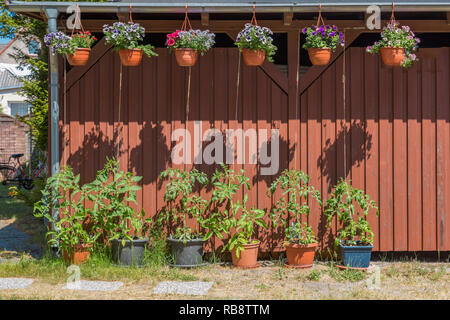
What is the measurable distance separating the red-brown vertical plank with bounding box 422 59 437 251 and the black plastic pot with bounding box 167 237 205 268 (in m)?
2.80

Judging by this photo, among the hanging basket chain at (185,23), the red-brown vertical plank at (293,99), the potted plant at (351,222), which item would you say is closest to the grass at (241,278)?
the potted plant at (351,222)

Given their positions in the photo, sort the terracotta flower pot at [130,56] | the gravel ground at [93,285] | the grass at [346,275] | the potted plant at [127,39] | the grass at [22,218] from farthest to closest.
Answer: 1. the grass at [22,218]
2. the terracotta flower pot at [130,56]
3. the potted plant at [127,39]
4. the grass at [346,275]
5. the gravel ground at [93,285]

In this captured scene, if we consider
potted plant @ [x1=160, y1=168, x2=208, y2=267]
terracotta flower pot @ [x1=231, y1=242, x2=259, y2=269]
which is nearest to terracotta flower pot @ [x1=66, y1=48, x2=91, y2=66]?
potted plant @ [x1=160, y1=168, x2=208, y2=267]

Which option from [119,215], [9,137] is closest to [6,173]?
[9,137]

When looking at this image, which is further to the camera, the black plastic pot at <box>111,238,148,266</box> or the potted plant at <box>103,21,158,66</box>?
the black plastic pot at <box>111,238,148,266</box>

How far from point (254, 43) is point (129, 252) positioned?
108 inches

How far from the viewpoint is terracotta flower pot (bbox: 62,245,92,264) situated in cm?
659

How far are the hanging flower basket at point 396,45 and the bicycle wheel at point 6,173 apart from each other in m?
13.6

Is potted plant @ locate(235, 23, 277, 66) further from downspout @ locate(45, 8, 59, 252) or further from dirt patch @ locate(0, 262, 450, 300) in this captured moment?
dirt patch @ locate(0, 262, 450, 300)

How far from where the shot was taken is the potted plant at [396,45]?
630 cm

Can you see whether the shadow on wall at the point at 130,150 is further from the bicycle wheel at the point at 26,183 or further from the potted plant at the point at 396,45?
the bicycle wheel at the point at 26,183

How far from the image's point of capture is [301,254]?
6637 mm

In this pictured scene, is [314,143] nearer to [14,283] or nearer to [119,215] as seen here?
[119,215]
